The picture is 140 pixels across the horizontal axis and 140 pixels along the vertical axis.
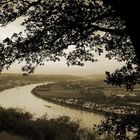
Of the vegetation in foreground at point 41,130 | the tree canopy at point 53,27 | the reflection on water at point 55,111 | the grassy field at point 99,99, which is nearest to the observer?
the tree canopy at point 53,27

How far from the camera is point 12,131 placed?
2406cm

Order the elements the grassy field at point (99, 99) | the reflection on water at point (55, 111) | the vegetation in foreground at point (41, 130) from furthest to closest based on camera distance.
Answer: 1. the grassy field at point (99, 99)
2. the reflection on water at point (55, 111)
3. the vegetation in foreground at point (41, 130)

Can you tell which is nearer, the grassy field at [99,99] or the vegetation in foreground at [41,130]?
the vegetation in foreground at [41,130]

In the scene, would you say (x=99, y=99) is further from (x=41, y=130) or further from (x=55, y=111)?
(x=41, y=130)

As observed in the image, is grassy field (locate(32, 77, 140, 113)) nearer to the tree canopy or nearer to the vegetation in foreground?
the vegetation in foreground

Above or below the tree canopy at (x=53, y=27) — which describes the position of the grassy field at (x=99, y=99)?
below

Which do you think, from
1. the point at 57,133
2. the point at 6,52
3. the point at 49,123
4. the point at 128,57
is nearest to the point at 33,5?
the point at 6,52

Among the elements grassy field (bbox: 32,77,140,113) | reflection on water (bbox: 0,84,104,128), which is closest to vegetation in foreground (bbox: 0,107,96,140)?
reflection on water (bbox: 0,84,104,128)

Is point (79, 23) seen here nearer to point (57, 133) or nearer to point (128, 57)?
point (128, 57)

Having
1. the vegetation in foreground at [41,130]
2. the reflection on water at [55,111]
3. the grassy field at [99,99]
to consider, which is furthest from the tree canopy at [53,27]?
the grassy field at [99,99]

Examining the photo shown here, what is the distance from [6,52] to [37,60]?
0.89 meters

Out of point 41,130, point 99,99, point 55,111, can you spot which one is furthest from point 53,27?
point 99,99

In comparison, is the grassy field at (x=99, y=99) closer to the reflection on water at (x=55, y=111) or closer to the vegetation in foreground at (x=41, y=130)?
the reflection on water at (x=55, y=111)

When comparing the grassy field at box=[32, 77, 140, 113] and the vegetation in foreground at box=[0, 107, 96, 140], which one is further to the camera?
the grassy field at box=[32, 77, 140, 113]
